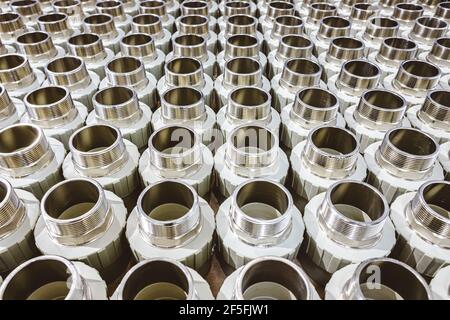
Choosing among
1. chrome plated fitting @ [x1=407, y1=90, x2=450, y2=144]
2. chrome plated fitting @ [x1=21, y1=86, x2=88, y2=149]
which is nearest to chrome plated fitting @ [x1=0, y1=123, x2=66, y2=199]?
chrome plated fitting @ [x1=21, y1=86, x2=88, y2=149]

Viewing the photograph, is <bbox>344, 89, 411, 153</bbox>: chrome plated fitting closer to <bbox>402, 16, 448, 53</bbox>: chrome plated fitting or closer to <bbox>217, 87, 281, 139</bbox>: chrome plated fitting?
<bbox>217, 87, 281, 139</bbox>: chrome plated fitting

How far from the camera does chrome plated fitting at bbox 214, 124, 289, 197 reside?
1868 mm

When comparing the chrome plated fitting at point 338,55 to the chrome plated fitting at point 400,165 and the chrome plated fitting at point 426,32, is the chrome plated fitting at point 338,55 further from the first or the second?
the chrome plated fitting at point 400,165

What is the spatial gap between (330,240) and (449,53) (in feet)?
7.04

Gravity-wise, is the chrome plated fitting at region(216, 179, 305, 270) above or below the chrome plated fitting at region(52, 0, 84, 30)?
below

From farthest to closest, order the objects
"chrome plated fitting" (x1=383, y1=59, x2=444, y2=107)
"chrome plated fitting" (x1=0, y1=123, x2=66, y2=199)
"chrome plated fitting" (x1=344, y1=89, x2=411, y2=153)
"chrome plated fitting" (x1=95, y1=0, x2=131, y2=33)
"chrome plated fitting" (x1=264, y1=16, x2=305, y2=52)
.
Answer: "chrome plated fitting" (x1=95, y1=0, x2=131, y2=33) < "chrome plated fitting" (x1=264, y1=16, x2=305, y2=52) < "chrome plated fitting" (x1=383, y1=59, x2=444, y2=107) < "chrome plated fitting" (x1=344, y1=89, x2=411, y2=153) < "chrome plated fitting" (x1=0, y1=123, x2=66, y2=199)

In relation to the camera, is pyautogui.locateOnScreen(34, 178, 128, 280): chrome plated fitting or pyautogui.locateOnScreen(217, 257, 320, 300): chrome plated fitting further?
pyautogui.locateOnScreen(34, 178, 128, 280): chrome plated fitting

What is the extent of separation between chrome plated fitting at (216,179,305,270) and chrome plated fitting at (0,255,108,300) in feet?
1.90

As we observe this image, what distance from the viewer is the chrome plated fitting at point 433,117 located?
7.08ft

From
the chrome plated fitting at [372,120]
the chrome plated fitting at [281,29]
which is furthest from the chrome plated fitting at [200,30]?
the chrome plated fitting at [372,120]

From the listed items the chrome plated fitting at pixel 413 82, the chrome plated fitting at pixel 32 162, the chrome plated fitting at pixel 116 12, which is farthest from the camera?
the chrome plated fitting at pixel 116 12

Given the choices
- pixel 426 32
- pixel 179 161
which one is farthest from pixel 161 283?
pixel 426 32

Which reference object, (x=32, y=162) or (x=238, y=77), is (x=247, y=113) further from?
(x=32, y=162)
